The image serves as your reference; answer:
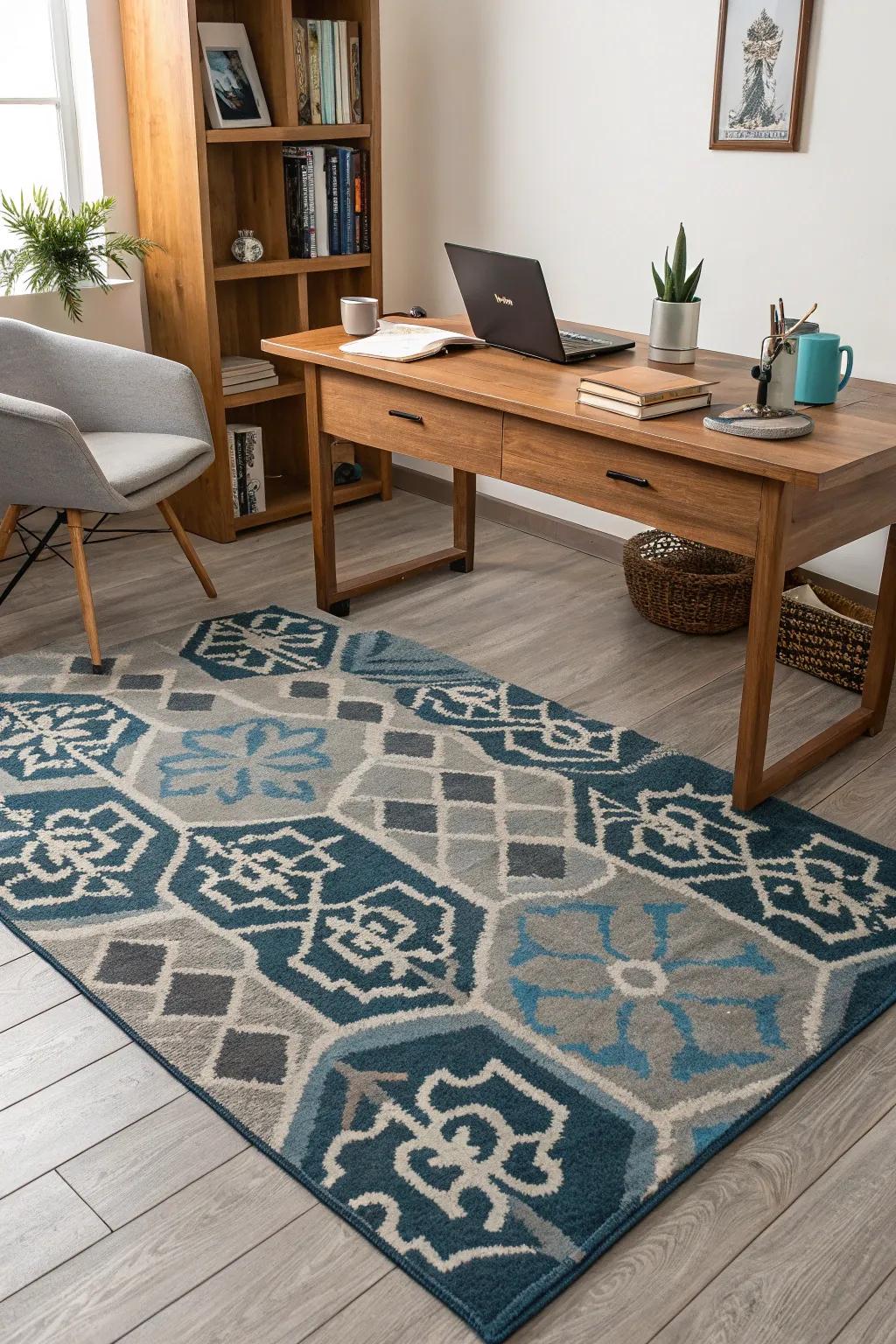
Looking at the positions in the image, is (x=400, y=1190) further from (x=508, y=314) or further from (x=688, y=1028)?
(x=508, y=314)

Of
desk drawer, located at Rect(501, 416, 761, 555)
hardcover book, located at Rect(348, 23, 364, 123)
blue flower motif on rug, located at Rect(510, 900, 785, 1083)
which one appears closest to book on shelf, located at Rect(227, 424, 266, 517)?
hardcover book, located at Rect(348, 23, 364, 123)

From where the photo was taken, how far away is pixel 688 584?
3.35m

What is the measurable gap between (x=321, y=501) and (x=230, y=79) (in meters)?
1.37

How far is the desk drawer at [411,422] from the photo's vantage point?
2.88m

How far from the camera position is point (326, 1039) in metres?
1.98

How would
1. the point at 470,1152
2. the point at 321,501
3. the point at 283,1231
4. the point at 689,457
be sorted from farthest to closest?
the point at 321,501 → the point at 689,457 → the point at 470,1152 → the point at 283,1231

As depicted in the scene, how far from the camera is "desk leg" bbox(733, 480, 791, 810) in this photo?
231cm

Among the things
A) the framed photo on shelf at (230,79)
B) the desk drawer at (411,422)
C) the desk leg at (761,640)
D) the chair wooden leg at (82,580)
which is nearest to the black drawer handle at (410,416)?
the desk drawer at (411,422)

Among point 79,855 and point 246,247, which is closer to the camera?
Answer: point 79,855

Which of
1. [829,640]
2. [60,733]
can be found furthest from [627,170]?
[60,733]

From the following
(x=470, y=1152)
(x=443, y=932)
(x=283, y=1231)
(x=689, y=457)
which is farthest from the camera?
(x=689, y=457)

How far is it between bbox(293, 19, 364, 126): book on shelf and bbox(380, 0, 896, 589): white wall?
0.29 m

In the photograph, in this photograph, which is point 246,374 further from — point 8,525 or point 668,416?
point 668,416

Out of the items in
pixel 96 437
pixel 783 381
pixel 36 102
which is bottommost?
pixel 96 437
